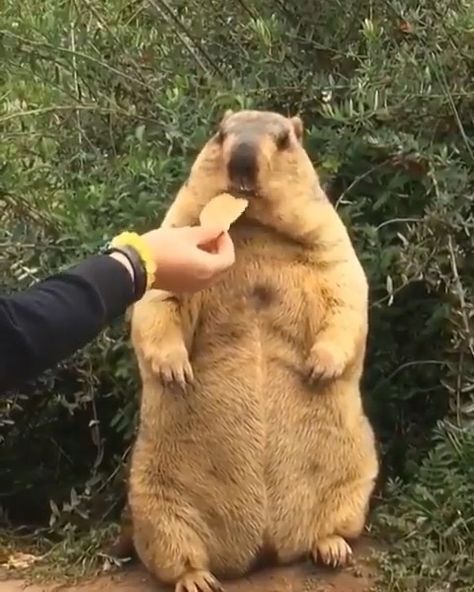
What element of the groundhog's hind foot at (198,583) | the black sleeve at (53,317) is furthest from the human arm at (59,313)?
the groundhog's hind foot at (198,583)

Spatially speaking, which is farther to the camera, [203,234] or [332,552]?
[332,552]

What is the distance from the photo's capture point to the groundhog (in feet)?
12.4

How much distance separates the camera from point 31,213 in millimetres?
5199

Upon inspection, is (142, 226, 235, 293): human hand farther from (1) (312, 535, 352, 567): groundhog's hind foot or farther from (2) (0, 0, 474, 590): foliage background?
(2) (0, 0, 474, 590): foliage background

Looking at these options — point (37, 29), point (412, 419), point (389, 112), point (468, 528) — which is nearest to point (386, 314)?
point (412, 419)

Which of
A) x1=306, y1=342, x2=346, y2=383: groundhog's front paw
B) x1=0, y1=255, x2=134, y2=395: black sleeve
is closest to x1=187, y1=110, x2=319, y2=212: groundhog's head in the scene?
x1=306, y1=342, x2=346, y2=383: groundhog's front paw

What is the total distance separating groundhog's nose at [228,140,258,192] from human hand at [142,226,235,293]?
7.7 inches

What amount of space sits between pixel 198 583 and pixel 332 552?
15.4 inches

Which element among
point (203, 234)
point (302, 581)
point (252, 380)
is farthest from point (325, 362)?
point (302, 581)

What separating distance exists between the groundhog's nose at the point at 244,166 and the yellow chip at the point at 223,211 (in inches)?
1.6

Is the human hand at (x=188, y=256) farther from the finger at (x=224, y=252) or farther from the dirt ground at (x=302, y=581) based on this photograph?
Result: the dirt ground at (x=302, y=581)

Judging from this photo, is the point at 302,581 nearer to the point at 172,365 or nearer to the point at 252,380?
the point at 252,380

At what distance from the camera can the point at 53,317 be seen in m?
2.57

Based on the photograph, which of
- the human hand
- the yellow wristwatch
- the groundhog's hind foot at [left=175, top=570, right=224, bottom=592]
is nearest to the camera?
the yellow wristwatch
